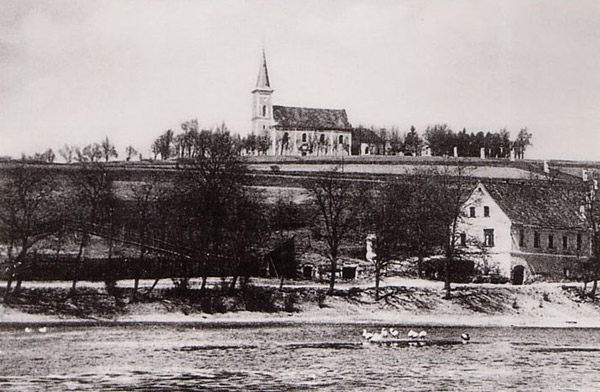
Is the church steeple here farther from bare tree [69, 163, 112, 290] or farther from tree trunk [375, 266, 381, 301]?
tree trunk [375, 266, 381, 301]

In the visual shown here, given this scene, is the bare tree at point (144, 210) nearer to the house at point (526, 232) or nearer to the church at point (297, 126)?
the church at point (297, 126)

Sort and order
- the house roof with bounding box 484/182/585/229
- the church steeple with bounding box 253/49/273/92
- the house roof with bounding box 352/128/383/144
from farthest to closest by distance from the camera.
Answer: the house roof with bounding box 352/128/383/144, the house roof with bounding box 484/182/585/229, the church steeple with bounding box 253/49/273/92

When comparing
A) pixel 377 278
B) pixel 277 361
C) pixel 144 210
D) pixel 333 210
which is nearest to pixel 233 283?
pixel 144 210

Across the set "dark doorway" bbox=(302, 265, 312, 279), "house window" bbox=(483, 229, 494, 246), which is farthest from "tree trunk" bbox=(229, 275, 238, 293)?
"house window" bbox=(483, 229, 494, 246)

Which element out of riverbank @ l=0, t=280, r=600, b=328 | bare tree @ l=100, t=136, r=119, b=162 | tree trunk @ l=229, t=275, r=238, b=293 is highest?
bare tree @ l=100, t=136, r=119, b=162

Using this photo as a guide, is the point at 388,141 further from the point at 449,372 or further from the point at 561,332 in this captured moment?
the point at 449,372

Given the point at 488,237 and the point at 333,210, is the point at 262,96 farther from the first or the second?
the point at 488,237

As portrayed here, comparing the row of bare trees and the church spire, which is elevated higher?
the church spire
